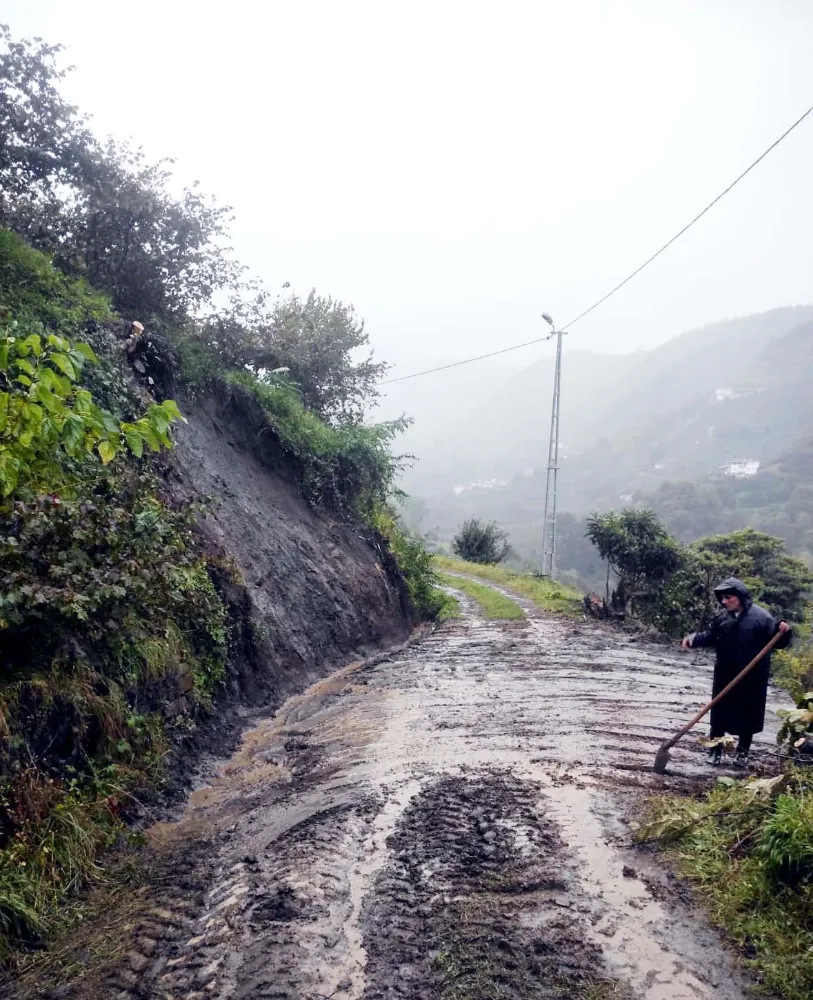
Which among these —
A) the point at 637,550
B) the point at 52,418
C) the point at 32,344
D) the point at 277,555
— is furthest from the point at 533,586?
the point at 32,344

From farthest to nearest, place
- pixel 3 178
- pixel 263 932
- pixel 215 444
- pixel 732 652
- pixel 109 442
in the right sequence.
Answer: pixel 3 178 → pixel 215 444 → pixel 732 652 → pixel 109 442 → pixel 263 932

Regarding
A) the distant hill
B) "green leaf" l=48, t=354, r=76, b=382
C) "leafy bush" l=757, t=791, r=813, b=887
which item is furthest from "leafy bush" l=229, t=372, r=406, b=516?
the distant hill

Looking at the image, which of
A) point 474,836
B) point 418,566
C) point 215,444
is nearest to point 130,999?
point 474,836

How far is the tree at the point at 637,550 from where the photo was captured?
56.1ft

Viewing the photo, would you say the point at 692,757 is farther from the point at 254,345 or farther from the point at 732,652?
the point at 254,345

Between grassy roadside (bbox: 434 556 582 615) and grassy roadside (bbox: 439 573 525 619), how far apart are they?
891 mm

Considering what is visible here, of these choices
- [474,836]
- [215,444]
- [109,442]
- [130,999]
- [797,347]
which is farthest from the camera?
[797,347]

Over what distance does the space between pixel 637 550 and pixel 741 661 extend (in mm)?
11462

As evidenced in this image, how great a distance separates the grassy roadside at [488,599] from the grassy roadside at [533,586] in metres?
0.89

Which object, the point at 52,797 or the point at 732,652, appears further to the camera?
the point at 732,652

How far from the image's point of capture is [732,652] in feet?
20.0

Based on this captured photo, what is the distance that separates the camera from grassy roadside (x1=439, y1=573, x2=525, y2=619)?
16702 mm

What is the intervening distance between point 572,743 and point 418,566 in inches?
360

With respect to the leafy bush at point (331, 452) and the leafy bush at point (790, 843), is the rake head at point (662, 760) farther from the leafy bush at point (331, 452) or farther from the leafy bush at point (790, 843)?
the leafy bush at point (331, 452)
